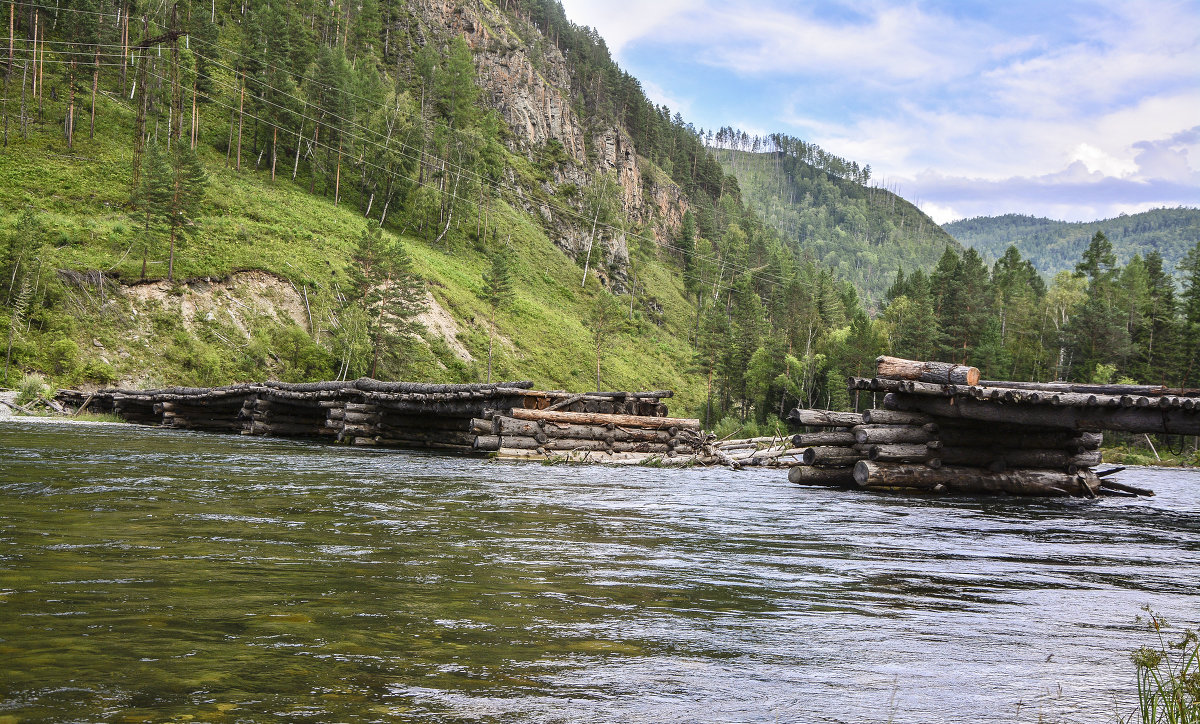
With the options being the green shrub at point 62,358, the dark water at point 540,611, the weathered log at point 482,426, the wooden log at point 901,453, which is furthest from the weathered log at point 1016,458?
the green shrub at point 62,358

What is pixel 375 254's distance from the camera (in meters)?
55.8

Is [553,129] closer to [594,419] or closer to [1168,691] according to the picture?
[594,419]

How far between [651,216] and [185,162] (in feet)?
332

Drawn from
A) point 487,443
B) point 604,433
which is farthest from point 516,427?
point 604,433

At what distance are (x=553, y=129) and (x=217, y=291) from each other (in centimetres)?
8879

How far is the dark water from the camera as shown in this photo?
316cm

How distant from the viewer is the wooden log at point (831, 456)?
16844 mm

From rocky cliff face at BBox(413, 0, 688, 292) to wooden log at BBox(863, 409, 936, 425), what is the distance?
9044 cm

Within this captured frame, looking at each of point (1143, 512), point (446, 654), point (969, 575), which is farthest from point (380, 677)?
point (1143, 512)

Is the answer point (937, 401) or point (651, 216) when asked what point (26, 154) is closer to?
point (937, 401)

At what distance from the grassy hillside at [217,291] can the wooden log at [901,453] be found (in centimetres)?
4138

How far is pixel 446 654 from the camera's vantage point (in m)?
3.70

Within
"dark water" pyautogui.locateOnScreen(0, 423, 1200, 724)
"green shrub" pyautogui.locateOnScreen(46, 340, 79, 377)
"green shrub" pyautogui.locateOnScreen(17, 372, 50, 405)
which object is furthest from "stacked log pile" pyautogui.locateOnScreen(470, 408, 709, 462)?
"green shrub" pyautogui.locateOnScreen(46, 340, 79, 377)

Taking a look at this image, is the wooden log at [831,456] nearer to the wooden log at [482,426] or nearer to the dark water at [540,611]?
the dark water at [540,611]
